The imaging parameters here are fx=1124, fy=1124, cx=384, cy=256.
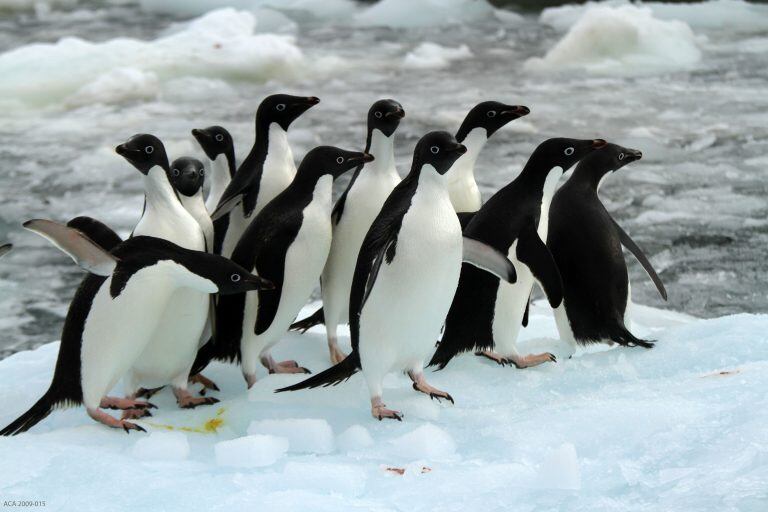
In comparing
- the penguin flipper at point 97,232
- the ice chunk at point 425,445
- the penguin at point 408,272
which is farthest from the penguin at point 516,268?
the penguin flipper at point 97,232

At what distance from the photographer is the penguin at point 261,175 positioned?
9.76ft

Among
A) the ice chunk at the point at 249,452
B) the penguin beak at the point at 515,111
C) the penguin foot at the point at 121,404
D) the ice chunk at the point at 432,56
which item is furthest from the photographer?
the ice chunk at the point at 432,56

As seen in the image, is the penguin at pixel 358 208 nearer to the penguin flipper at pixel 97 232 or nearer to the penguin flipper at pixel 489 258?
the penguin flipper at pixel 489 258

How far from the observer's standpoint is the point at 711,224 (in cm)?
489

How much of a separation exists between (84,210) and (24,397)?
270cm

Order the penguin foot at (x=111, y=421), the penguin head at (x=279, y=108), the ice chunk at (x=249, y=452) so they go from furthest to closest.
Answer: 1. the penguin head at (x=279, y=108)
2. the penguin foot at (x=111, y=421)
3. the ice chunk at (x=249, y=452)

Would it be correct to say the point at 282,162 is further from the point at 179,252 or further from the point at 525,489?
the point at 525,489

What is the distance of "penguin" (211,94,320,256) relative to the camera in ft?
9.76

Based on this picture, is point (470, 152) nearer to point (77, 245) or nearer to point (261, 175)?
point (261, 175)

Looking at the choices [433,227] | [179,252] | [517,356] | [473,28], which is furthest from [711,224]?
[473,28]

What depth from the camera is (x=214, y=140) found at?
314cm

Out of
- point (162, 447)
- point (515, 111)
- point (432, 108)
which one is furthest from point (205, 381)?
point (432, 108)

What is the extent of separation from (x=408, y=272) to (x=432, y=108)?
4752 millimetres

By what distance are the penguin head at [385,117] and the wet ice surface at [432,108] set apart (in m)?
1.62
